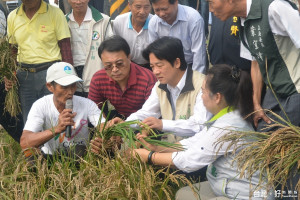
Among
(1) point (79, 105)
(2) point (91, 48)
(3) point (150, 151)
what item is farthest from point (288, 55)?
(2) point (91, 48)

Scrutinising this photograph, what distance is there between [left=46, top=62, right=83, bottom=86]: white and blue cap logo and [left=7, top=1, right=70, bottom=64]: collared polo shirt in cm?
75

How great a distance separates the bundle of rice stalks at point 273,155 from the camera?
306 centimetres

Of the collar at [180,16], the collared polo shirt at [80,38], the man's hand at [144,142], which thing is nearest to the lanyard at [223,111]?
the man's hand at [144,142]

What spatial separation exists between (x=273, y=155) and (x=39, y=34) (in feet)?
10.2

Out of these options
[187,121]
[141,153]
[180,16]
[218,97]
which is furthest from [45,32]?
[218,97]

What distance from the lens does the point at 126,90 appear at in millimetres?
5035

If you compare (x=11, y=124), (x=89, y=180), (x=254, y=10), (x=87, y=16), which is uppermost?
(x=254, y=10)

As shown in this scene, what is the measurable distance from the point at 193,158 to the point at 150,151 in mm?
360

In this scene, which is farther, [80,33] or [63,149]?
[80,33]

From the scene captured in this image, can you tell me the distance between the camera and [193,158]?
12.0ft

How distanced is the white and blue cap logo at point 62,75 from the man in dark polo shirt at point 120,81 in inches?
14.7

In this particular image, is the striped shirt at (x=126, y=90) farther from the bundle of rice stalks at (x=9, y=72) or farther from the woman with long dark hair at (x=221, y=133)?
the woman with long dark hair at (x=221, y=133)

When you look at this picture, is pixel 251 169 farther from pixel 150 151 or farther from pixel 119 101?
pixel 119 101

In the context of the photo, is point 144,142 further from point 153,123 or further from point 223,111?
point 223,111
